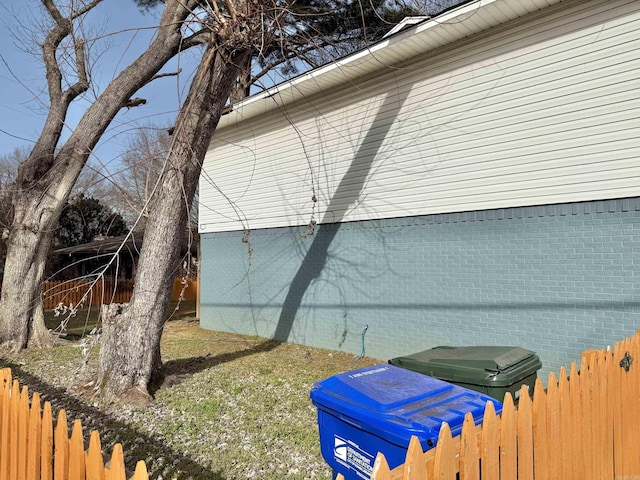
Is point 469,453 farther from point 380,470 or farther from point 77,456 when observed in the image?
point 77,456

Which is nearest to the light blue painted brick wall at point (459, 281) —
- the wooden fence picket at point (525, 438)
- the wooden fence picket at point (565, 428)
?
the wooden fence picket at point (565, 428)

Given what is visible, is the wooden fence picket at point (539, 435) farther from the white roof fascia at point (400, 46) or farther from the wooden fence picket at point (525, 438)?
the white roof fascia at point (400, 46)

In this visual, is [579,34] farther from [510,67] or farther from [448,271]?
[448,271]

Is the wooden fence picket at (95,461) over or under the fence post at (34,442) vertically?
over

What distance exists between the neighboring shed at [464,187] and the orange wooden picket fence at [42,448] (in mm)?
5034

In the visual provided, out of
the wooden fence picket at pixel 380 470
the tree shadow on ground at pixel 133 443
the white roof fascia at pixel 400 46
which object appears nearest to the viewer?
the wooden fence picket at pixel 380 470

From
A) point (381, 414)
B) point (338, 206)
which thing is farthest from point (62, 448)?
point (338, 206)

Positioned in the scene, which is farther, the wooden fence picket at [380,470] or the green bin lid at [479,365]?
the green bin lid at [479,365]

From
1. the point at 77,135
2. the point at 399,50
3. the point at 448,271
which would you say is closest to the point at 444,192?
the point at 448,271

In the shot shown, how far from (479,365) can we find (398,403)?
161cm

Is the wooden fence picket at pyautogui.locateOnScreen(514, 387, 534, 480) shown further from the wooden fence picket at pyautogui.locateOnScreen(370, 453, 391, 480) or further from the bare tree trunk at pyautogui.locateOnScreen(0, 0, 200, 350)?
the bare tree trunk at pyautogui.locateOnScreen(0, 0, 200, 350)

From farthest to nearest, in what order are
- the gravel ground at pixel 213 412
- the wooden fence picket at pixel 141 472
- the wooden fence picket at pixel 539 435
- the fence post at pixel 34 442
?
the gravel ground at pixel 213 412 → the fence post at pixel 34 442 → the wooden fence picket at pixel 539 435 → the wooden fence picket at pixel 141 472

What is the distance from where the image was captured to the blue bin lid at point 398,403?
2205 millimetres

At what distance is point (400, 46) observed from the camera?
24.7ft
